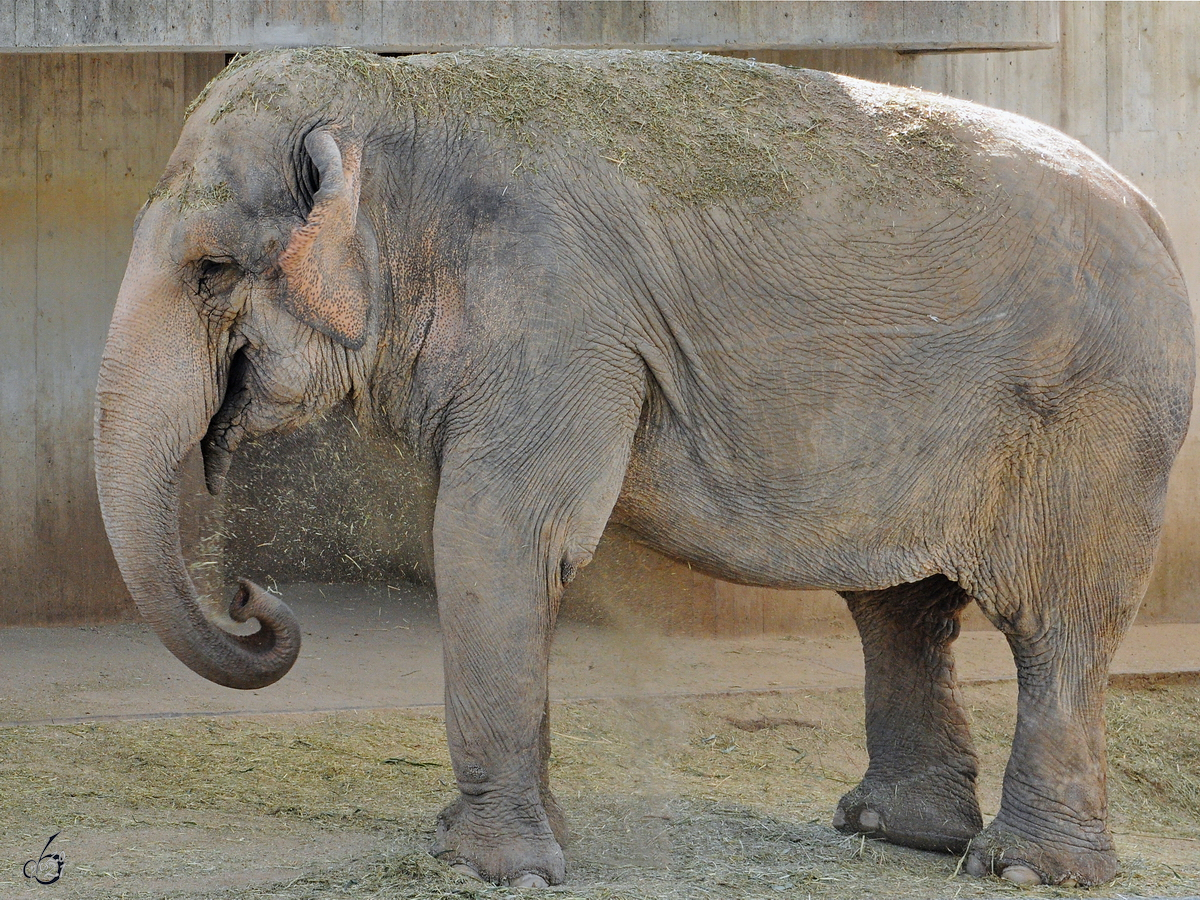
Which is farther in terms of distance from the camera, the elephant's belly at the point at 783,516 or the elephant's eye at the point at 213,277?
the elephant's belly at the point at 783,516

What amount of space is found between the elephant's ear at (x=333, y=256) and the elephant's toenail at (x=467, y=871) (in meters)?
1.39

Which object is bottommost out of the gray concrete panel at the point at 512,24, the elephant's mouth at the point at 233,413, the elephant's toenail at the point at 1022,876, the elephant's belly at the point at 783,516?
A: the elephant's toenail at the point at 1022,876

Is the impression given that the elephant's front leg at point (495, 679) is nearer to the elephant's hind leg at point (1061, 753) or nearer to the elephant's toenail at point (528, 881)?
the elephant's toenail at point (528, 881)

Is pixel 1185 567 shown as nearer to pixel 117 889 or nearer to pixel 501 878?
pixel 501 878

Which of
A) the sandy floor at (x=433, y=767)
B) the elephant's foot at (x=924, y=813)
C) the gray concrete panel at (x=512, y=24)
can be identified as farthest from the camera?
the gray concrete panel at (x=512, y=24)

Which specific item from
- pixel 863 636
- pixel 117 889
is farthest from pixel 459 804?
pixel 863 636

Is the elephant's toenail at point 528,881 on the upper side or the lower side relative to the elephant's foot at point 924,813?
upper

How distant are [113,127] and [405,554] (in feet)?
9.36

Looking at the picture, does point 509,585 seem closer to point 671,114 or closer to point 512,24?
point 671,114

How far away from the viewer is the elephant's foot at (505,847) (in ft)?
12.4

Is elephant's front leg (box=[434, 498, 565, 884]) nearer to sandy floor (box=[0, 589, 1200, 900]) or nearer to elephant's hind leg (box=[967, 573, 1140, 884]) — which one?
sandy floor (box=[0, 589, 1200, 900])

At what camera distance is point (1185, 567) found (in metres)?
8.70

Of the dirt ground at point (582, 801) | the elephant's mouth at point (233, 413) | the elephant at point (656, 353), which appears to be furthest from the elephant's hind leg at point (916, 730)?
the elephant's mouth at point (233, 413)

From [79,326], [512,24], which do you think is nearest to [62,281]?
[79,326]
